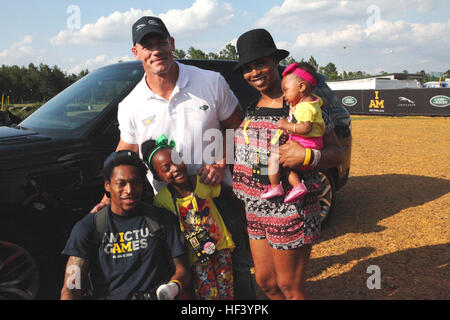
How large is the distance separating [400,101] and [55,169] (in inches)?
921

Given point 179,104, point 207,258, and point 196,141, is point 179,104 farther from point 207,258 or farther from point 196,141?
point 207,258

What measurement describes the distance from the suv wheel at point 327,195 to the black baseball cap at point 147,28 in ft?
9.61

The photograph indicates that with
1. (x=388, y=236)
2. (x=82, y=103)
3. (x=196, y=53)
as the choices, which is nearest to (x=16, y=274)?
(x=82, y=103)

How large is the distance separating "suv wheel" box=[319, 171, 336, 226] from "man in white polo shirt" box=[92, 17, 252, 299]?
2.43 metres

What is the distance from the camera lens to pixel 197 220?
228cm

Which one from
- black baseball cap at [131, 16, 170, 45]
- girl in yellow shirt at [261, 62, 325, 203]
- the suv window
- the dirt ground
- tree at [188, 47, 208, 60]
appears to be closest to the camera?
girl in yellow shirt at [261, 62, 325, 203]

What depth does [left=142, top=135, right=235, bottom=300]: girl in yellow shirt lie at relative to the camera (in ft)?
7.31

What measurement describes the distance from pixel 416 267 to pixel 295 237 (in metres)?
2.32

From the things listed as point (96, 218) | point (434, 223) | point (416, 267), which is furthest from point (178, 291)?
point (434, 223)

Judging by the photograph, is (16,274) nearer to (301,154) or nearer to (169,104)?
(169,104)

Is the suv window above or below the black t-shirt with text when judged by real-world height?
above

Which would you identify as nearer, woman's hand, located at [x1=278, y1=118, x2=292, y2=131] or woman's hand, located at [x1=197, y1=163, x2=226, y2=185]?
woman's hand, located at [x1=278, y1=118, x2=292, y2=131]

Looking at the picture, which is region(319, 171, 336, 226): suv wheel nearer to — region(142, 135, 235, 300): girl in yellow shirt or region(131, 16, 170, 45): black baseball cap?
region(142, 135, 235, 300): girl in yellow shirt

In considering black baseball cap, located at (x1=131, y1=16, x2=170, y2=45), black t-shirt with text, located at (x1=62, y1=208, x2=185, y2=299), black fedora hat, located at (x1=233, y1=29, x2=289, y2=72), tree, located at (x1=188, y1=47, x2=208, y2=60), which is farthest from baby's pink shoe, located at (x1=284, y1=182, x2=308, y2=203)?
tree, located at (x1=188, y1=47, x2=208, y2=60)
